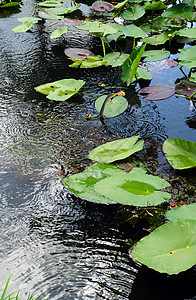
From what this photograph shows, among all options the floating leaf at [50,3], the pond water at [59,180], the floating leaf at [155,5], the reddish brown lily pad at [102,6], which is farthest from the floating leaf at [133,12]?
the floating leaf at [50,3]

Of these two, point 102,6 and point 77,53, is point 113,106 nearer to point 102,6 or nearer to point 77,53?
point 77,53

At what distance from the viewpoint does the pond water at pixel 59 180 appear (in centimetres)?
101

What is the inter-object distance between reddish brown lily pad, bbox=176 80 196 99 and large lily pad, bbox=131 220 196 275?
3.67ft

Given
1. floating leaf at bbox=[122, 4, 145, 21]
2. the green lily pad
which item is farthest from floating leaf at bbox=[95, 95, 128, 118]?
floating leaf at bbox=[122, 4, 145, 21]

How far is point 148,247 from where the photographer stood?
3.10 feet

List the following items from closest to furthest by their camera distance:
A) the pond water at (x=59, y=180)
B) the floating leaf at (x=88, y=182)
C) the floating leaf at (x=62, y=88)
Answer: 1. the pond water at (x=59, y=180)
2. the floating leaf at (x=88, y=182)
3. the floating leaf at (x=62, y=88)

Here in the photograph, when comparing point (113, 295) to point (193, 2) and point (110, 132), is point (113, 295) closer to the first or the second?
point (110, 132)

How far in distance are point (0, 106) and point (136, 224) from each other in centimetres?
111

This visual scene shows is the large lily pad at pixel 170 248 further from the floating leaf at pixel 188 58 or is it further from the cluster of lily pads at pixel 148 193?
the floating leaf at pixel 188 58

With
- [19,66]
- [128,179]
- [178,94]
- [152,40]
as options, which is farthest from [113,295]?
[152,40]

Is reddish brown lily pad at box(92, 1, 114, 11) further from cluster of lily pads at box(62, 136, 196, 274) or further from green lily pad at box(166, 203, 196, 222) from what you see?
green lily pad at box(166, 203, 196, 222)

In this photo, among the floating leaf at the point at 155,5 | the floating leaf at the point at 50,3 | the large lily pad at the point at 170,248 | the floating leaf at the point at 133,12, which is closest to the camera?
the large lily pad at the point at 170,248

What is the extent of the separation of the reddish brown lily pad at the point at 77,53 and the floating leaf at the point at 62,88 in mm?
378

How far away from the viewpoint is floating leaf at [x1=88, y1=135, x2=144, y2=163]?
1.39 metres
